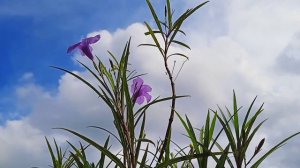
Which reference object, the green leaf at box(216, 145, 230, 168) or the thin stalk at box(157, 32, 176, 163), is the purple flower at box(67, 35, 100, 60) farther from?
the green leaf at box(216, 145, 230, 168)

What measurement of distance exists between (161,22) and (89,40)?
476 mm

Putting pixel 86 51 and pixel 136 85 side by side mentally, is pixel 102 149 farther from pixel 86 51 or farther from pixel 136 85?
pixel 86 51

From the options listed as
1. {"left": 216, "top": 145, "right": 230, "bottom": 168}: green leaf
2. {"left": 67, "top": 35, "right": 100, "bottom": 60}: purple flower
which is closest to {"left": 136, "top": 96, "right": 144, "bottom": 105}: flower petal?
{"left": 67, "top": 35, "right": 100, "bottom": 60}: purple flower

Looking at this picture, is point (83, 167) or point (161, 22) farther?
point (161, 22)

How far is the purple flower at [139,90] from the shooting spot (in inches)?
60.7

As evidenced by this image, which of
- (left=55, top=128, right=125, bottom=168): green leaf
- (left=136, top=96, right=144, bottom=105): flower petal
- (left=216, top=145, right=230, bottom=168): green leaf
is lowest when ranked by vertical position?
(left=55, top=128, right=125, bottom=168): green leaf

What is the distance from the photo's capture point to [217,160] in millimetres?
1405

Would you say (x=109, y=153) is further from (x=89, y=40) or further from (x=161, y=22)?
(x=161, y=22)

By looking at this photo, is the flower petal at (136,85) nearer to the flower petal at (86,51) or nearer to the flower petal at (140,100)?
the flower petal at (140,100)

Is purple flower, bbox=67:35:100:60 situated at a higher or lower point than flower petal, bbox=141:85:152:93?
higher

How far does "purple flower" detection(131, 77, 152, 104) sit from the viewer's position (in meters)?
1.54

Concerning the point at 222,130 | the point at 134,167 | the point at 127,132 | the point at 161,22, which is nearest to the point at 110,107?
the point at 127,132

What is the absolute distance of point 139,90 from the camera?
1.54m

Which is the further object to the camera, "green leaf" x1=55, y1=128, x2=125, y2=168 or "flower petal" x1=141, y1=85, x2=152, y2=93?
"flower petal" x1=141, y1=85, x2=152, y2=93
